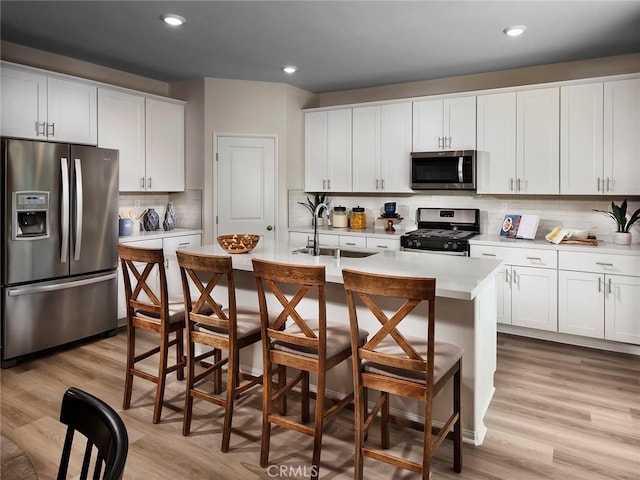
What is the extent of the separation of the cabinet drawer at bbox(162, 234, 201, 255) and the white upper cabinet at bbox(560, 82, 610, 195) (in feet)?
12.9

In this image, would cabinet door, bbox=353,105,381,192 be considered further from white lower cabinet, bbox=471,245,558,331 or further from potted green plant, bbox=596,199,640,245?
potted green plant, bbox=596,199,640,245

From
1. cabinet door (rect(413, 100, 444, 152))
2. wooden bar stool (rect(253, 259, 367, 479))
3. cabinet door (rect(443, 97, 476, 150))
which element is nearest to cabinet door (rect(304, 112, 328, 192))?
cabinet door (rect(413, 100, 444, 152))

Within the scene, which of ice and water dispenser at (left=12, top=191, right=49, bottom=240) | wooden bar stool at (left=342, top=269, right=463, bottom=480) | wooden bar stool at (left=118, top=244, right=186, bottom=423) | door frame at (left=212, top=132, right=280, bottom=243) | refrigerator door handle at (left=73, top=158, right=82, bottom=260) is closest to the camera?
wooden bar stool at (left=342, top=269, right=463, bottom=480)

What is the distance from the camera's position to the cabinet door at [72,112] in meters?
4.04

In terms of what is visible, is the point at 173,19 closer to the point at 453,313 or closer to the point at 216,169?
the point at 216,169

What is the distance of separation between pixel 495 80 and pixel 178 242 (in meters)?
3.90

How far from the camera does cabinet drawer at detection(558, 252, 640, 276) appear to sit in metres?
3.82

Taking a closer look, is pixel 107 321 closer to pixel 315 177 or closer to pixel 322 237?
pixel 322 237

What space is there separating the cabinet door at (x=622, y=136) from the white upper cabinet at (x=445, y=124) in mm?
1193

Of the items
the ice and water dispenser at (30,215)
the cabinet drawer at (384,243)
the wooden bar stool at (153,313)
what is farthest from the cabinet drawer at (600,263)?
the ice and water dispenser at (30,215)

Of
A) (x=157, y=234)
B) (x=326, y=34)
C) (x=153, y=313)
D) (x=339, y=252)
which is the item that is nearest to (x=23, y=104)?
(x=157, y=234)

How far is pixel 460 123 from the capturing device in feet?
15.8

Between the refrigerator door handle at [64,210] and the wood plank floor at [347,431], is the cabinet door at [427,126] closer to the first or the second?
the wood plank floor at [347,431]

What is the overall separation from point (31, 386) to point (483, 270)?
3.22 meters
